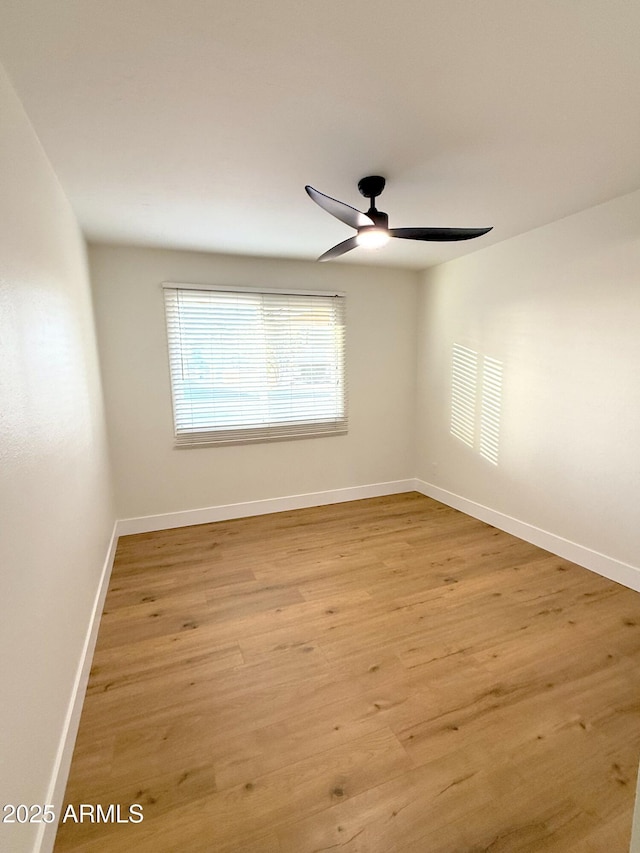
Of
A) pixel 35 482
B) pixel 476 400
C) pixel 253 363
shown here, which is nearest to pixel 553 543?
pixel 476 400

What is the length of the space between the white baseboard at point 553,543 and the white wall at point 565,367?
0.16 feet

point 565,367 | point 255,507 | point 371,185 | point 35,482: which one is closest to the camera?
point 35,482

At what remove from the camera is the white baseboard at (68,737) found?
1.12 meters

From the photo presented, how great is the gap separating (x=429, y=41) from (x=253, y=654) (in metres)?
2.64

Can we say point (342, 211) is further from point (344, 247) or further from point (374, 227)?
point (344, 247)

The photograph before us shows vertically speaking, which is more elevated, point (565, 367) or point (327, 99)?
point (327, 99)

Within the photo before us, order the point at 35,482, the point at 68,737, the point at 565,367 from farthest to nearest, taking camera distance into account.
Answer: the point at 565,367, the point at 68,737, the point at 35,482

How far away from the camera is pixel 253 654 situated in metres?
1.98

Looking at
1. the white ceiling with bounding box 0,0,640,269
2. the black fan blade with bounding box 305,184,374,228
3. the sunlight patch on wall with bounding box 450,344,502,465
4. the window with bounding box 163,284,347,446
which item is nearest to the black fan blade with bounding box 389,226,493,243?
the black fan blade with bounding box 305,184,374,228

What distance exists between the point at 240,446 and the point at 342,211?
244 centimetres

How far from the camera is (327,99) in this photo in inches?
58.1

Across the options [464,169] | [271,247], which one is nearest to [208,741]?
[464,169]

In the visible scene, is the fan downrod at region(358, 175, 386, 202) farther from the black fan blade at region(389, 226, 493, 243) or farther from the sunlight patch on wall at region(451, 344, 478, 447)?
the sunlight patch on wall at region(451, 344, 478, 447)

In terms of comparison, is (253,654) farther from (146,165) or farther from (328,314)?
(328,314)
